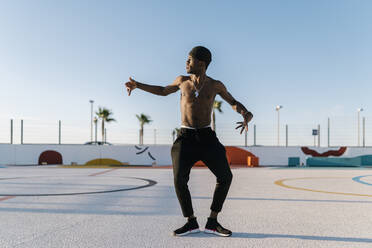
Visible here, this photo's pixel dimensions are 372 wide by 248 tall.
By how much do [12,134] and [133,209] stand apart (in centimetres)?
2410

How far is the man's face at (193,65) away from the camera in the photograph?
11.6ft

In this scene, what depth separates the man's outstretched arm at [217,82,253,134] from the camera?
3.62 metres

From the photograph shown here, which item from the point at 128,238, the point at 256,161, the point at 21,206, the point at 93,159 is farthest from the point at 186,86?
the point at 93,159

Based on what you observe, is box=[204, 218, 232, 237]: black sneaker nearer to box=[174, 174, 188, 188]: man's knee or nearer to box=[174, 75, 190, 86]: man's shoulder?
box=[174, 174, 188, 188]: man's knee

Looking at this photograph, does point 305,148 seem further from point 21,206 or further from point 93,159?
point 21,206

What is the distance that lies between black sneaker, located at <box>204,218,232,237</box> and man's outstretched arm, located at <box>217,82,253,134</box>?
3.65ft

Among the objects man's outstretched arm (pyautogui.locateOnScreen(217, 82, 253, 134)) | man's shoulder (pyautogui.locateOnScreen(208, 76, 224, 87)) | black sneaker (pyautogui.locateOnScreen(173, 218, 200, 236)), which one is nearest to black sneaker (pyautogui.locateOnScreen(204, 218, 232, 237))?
black sneaker (pyautogui.locateOnScreen(173, 218, 200, 236))

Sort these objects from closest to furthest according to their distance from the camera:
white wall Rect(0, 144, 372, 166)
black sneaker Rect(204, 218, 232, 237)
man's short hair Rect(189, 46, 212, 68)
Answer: black sneaker Rect(204, 218, 232, 237) < man's short hair Rect(189, 46, 212, 68) < white wall Rect(0, 144, 372, 166)

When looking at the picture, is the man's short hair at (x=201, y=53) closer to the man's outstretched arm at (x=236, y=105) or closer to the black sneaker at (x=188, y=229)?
the man's outstretched arm at (x=236, y=105)

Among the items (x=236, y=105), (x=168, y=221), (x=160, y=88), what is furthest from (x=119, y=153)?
(x=236, y=105)

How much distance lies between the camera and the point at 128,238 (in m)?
3.11

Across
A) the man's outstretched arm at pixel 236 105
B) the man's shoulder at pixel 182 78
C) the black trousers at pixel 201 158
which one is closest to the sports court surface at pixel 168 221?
the black trousers at pixel 201 158

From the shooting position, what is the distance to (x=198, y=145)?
3.40m

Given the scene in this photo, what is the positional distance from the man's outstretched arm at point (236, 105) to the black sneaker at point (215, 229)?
1112 millimetres
